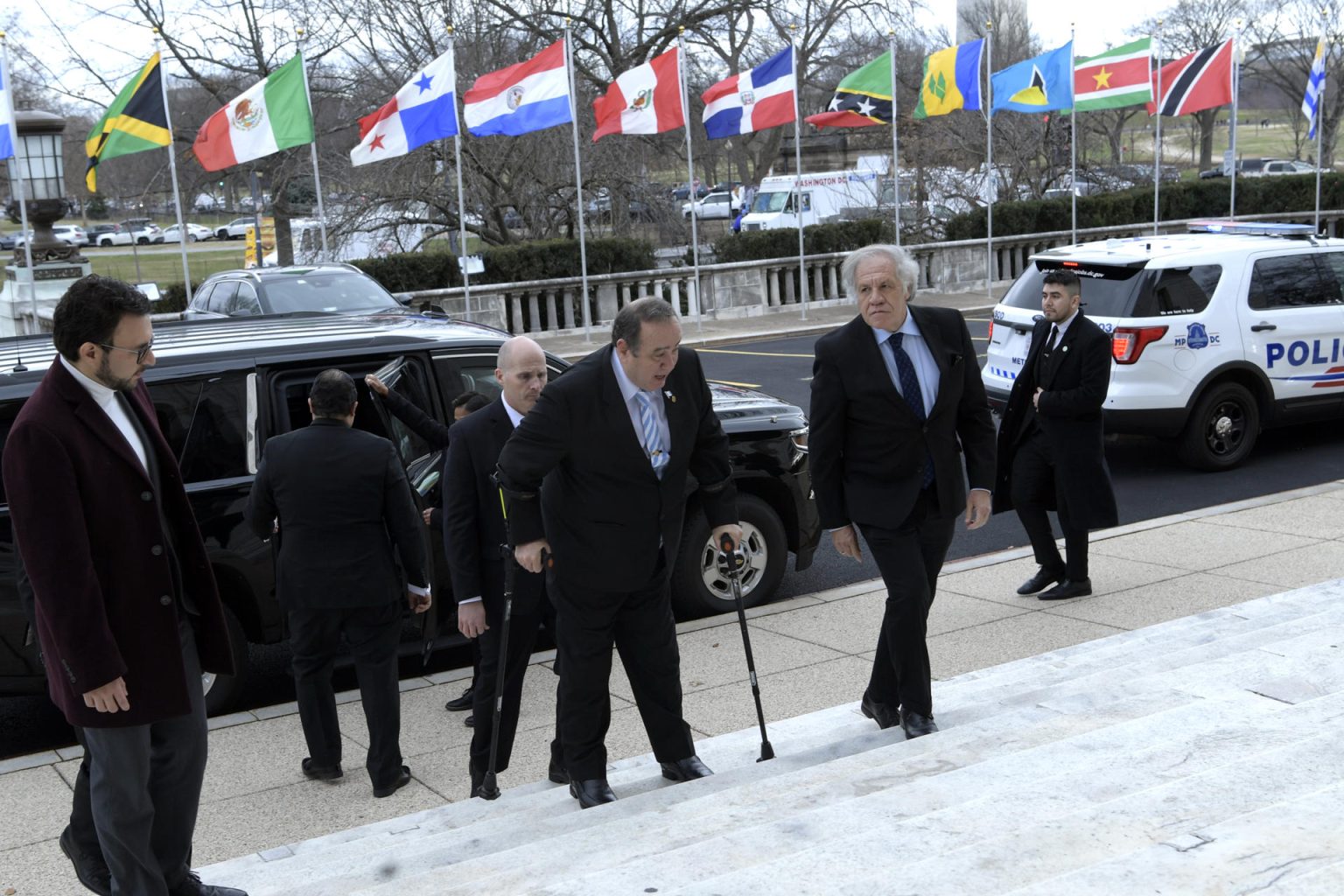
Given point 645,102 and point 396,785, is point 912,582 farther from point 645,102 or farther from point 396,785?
point 645,102

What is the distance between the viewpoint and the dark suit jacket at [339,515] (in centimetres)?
526

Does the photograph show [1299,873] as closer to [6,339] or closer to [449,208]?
[6,339]

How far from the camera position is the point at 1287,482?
10.8m

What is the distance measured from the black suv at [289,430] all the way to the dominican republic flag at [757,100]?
14023mm

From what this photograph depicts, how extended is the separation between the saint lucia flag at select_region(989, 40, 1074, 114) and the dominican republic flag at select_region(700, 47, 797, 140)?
441 centimetres

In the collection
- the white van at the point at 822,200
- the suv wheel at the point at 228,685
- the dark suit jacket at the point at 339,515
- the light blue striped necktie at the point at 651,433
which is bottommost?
the suv wheel at the point at 228,685

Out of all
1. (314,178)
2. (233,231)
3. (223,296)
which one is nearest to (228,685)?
(223,296)

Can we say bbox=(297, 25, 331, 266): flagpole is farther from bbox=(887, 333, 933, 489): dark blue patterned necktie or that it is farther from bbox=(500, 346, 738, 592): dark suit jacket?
bbox=(500, 346, 738, 592): dark suit jacket

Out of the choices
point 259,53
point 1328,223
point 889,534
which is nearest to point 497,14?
point 259,53

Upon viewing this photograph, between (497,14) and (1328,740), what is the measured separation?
92.3 ft

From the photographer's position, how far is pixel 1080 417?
297 inches

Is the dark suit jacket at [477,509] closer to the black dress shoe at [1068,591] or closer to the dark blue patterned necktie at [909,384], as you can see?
the dark blue patterned necktie at [909,384]

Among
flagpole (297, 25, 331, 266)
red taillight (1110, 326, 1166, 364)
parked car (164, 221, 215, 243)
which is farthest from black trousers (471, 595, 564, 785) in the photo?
parked car (164, 221, 215, 243)

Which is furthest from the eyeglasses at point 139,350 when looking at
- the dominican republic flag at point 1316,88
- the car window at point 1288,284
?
the dominican republic flag at point 1316,88
